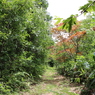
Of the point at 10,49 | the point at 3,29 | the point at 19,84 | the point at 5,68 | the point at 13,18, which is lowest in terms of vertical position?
Result: the point at 19,84

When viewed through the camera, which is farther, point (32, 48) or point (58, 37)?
point (58, 37)

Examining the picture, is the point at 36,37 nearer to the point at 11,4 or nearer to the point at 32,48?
the point at 32,48

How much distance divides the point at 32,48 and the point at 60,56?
2988mm

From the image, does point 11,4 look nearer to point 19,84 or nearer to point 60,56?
point 19,84

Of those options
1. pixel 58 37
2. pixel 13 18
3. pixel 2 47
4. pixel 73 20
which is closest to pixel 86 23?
pixel 58 37

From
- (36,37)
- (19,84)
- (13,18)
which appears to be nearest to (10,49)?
(13,18)

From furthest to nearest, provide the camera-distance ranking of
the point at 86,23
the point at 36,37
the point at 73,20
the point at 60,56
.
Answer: the point at 60,56 → the point at 86,23 → the point at 36,37 → the point at 73,20

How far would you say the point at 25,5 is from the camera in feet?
11.1

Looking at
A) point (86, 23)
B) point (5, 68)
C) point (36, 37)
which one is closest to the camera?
point (5, 68)

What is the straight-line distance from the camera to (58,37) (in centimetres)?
645

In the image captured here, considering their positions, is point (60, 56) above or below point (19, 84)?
above

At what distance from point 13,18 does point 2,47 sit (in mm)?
1008

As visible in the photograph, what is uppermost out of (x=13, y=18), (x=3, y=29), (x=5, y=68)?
(x=13, y=18)

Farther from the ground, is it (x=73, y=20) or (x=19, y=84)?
(x=73, y=20)
